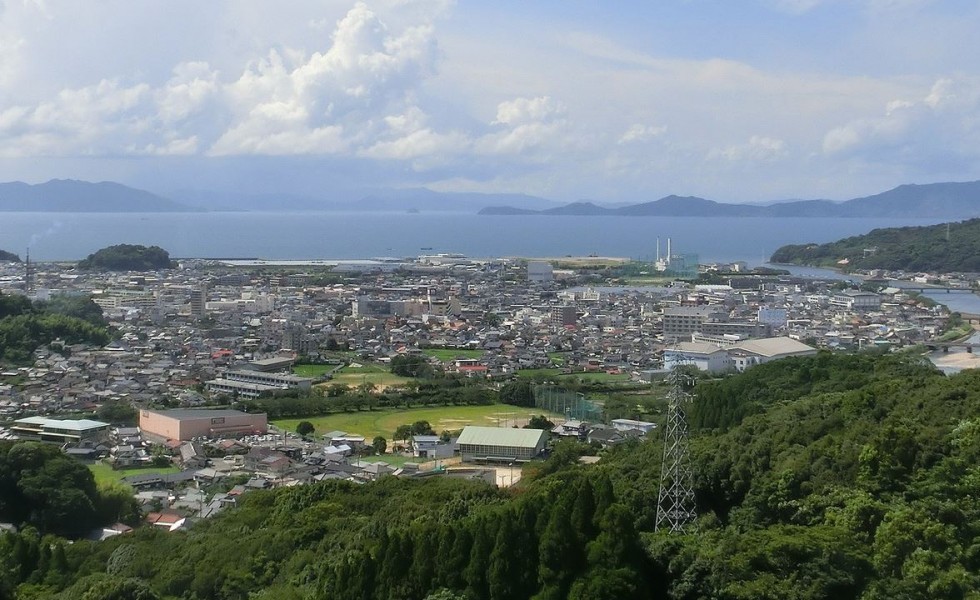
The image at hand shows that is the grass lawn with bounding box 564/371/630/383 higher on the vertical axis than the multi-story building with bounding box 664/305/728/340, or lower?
lower

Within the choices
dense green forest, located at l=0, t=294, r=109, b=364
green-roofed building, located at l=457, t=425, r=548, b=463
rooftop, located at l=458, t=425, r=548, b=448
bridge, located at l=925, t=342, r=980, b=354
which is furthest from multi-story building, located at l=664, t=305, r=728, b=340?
dense green forest, located at l=0, t=294, r=109, b=364

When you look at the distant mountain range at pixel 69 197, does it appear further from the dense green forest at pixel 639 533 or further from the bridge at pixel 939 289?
the dense green forest at pixel 639 533

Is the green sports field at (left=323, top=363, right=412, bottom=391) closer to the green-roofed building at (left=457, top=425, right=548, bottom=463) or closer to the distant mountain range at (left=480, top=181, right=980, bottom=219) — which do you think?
the green-roofed building at (left=457, top=425, right=548, bottom=463)

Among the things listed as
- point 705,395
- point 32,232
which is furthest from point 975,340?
point 32,232

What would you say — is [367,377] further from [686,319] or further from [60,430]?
[686,319]

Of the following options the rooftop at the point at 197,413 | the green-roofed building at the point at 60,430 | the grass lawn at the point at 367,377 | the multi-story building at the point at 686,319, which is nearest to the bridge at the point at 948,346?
the multi-story building at the point at 686,319

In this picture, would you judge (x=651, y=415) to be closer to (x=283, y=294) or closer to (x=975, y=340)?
(x=975, y=340)
